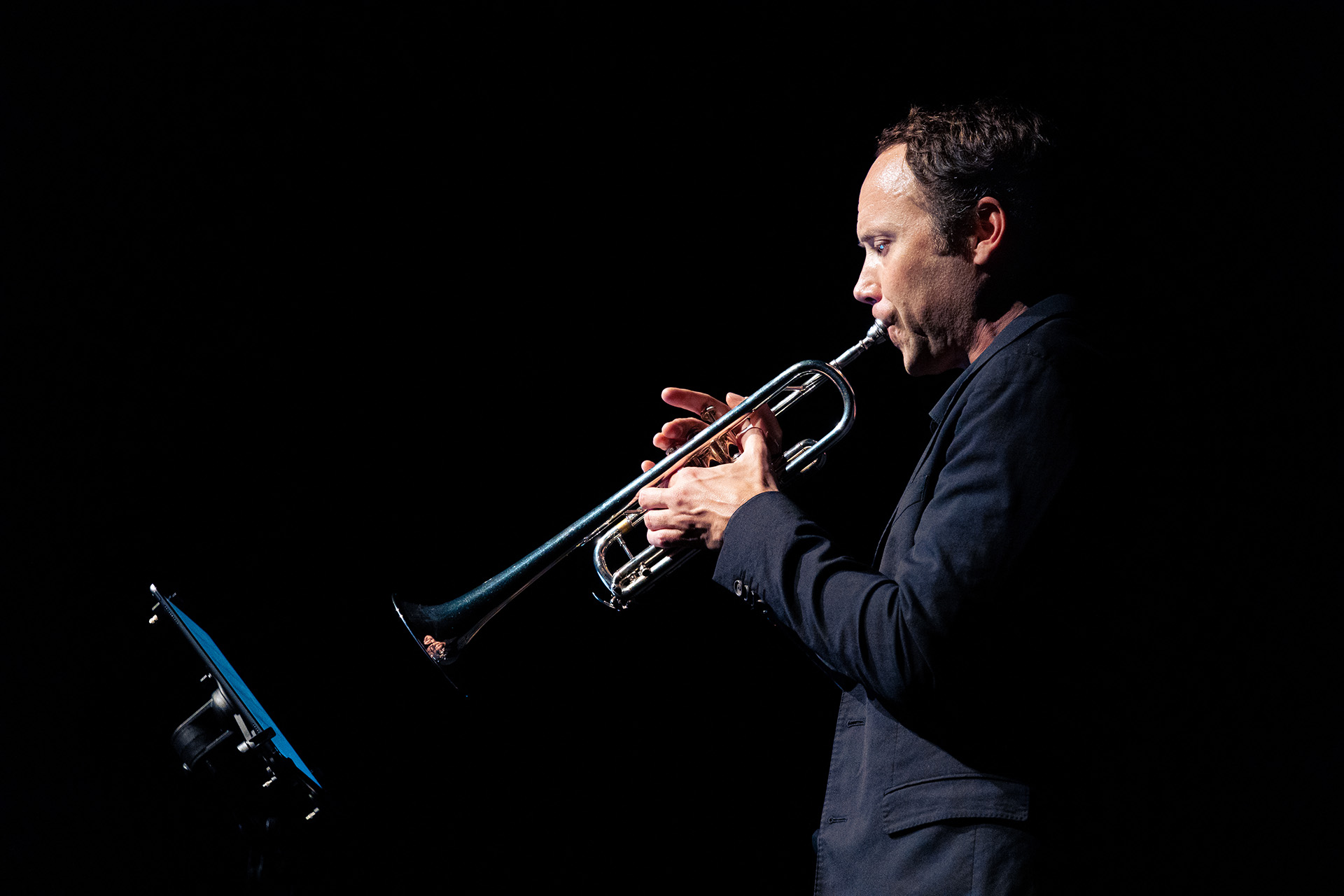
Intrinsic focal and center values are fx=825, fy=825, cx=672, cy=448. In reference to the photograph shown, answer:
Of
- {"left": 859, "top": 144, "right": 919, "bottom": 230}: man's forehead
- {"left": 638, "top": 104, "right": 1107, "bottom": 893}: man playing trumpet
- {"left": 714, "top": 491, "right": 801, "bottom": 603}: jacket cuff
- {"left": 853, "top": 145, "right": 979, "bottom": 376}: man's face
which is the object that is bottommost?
{"left": 638, "top": 104, "right": 1107, "bottom": 893}: man playing trumpet

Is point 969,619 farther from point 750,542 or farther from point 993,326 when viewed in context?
point 993,326

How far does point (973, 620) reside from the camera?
1258 mm

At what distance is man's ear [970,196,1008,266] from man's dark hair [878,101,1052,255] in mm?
12

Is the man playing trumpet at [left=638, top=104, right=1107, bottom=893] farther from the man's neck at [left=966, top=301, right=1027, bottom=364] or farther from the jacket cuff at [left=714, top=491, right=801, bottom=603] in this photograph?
the man's neck at [left=966, top=301, right=1027, bottom=364]

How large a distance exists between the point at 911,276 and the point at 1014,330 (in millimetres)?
279

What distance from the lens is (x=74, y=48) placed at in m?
2.47

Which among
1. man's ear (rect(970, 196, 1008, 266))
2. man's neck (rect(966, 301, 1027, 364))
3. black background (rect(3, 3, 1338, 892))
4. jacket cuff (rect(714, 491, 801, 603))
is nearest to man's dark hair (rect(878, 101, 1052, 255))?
man's ear (rect(970, 196, 1008, 266))

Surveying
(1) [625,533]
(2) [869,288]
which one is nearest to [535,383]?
(1) [625,533]

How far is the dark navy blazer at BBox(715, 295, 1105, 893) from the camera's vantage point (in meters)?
1.25

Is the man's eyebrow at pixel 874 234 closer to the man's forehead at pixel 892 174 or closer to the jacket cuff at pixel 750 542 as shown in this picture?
the man's forehead at pixel 892 174

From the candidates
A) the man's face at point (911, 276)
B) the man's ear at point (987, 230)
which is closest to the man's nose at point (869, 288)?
the man's face at point (911, 276)

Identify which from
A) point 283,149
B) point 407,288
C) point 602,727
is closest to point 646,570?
point 602,727

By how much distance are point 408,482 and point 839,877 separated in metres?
1.95

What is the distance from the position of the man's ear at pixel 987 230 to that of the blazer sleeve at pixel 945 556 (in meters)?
0.32
